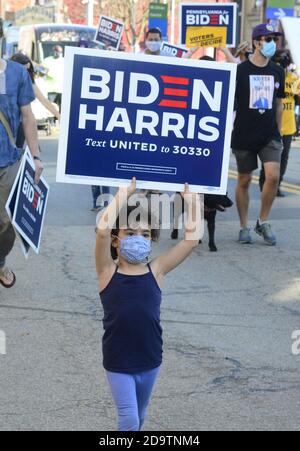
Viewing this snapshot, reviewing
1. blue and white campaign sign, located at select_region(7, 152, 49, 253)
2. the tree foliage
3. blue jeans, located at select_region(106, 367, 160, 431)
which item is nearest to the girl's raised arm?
blue jeans, located at select_region(106, 367, 160, 431)

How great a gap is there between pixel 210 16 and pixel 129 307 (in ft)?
43.0

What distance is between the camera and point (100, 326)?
23.7 ft

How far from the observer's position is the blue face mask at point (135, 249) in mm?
4559

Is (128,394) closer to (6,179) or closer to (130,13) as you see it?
(6,179)

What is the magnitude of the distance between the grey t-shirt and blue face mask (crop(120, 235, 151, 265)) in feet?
10.7

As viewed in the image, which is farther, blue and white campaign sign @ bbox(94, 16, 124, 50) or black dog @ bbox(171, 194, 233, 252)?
blue and white campaign sign @ bbox(94, 16, 124, 50)

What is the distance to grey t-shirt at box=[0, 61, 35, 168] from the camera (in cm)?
758

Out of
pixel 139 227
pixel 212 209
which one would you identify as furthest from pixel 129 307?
pixel 212 209

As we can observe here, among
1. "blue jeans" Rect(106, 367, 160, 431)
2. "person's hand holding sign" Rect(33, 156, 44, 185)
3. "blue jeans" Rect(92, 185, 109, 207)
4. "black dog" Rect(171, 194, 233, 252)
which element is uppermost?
"blue jeans" Rect(106, 367, 160, 431)

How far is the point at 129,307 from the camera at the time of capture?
4.50m

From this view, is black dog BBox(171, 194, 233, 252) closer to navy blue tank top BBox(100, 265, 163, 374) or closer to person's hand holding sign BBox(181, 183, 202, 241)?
person's hand holding sign BBox(181, 183, 202, 241)

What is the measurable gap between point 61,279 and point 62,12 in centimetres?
5960

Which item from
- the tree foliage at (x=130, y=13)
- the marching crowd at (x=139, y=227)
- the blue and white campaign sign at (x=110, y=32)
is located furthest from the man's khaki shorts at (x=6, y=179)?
the tree foliage at (x=130, y=13)

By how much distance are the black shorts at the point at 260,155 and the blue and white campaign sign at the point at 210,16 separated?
6.17 meters
